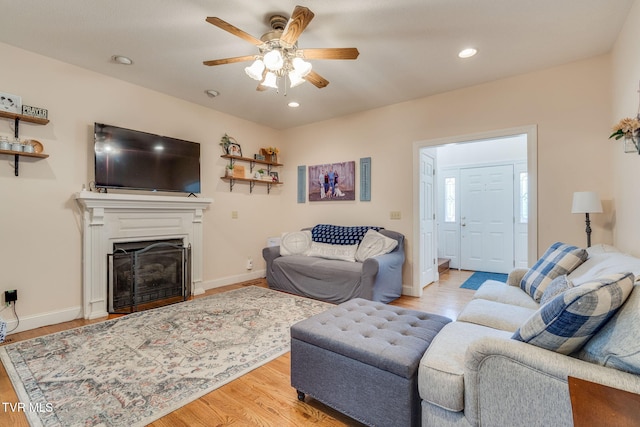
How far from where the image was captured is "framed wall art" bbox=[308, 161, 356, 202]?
451 cm

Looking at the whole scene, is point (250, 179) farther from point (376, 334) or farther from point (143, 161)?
point (376, 334)

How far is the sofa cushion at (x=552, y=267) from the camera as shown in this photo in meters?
2.07

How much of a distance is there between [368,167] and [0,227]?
13.3ft

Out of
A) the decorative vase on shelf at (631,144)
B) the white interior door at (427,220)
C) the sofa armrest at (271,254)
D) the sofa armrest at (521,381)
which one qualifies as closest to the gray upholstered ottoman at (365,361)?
the sofa armrest at (521,381)

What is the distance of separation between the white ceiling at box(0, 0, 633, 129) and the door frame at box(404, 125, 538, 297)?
0.62 metres

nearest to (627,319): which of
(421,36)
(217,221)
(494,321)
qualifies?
(494,321)

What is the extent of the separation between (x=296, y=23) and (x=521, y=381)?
2.22 metres

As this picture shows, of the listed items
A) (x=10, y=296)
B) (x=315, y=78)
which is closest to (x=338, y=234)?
(x=315, y=78)

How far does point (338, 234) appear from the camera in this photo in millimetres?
4238

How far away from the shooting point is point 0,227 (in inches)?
103

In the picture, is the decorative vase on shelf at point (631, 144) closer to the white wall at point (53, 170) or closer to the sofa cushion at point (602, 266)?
the sofa cushion at point (602, 266)

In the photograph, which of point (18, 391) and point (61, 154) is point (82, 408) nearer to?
point (18, 391)

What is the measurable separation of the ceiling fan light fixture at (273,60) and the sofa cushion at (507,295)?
2.36 m

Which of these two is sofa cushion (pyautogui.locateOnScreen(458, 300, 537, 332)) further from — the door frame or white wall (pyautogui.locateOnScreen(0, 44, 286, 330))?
white wall (pyautogui.locateOnScreen(0, 44, 286, 330))
